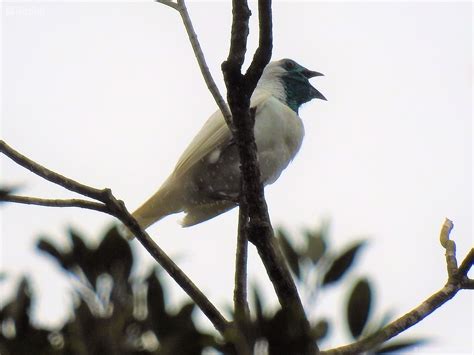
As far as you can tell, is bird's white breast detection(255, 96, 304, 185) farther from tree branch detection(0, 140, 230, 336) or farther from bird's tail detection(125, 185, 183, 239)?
tree branch detection(0, 140, 230, 336)

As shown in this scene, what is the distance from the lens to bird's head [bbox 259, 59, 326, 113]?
721 centimetres

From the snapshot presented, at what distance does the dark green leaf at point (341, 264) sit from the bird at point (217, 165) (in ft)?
13.2

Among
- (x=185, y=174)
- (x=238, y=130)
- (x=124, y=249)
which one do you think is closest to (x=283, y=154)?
(x=185, y=174)

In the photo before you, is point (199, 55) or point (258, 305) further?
point (199, 55)

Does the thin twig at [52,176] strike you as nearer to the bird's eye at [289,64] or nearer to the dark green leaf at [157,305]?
the dark green leaf at [157,305]

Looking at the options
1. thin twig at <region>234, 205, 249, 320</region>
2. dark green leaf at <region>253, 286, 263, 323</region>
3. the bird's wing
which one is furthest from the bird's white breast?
dark green leaf at <region>253, 286, 263, 323</region>

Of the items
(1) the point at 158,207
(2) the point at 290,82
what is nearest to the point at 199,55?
(1) the point at 158,207

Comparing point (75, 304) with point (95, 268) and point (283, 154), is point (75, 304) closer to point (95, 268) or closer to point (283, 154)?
point (95, 268)

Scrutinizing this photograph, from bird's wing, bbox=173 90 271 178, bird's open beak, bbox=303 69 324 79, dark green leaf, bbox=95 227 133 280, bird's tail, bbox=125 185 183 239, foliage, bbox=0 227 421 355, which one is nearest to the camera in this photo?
foliage, bbox=0 227 421 355

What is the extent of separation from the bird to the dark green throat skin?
2.15 feet

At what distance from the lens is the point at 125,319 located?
182cm

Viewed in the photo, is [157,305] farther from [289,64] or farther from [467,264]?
[289,64]

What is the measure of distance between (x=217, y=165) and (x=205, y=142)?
18 centimetres

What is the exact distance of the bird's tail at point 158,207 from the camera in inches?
250
